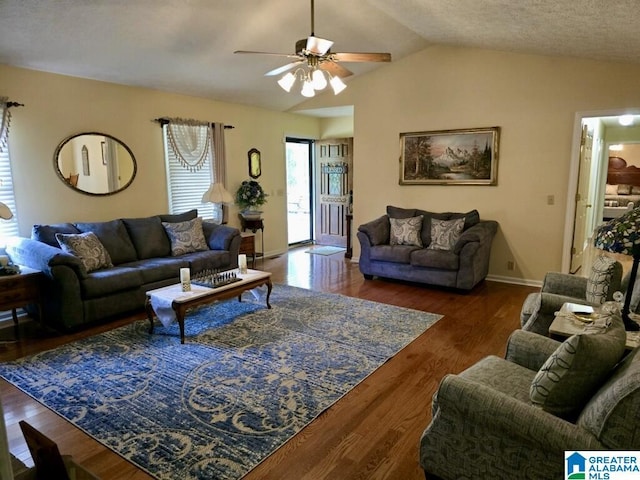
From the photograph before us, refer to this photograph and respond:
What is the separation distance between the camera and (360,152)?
21.9 feet

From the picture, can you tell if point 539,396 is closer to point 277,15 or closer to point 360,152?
point 277,15

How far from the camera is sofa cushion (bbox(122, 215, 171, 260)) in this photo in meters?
5.04

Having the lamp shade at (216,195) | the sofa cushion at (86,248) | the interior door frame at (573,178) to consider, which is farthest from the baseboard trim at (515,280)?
the sofa cushion at (86,248)

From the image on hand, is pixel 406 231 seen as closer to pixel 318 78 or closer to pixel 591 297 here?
pixel 318 78

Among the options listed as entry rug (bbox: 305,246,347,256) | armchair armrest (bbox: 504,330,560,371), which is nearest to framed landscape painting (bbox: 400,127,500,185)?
entry rug (bbox: 305,246,347,256)

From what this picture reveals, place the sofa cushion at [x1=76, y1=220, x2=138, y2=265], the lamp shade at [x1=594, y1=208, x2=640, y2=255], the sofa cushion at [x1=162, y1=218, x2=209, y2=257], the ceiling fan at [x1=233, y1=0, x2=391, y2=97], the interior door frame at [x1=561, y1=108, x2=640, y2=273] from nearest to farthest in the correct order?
the lamp shade at [x1=594, y1=208, x2=640, y2=255] < the ceiling fan at [x1=233, y1=0, x2=391, y2=97] < the sofa cushion at [x1=76, y1=220, x2=138, y2=265] < the interior door frame at [x1=561, y1=108, x2=640, y2=273] < the sofa cushion at [x1=162, y1=218, x2=209, y2=257]

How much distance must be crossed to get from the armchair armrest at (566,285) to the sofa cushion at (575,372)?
1.57 metres

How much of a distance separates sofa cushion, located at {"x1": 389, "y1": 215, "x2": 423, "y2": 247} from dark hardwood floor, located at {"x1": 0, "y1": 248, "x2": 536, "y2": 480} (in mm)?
1043

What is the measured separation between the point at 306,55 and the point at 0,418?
3.35 meters

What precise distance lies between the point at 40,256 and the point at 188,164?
2.56 m

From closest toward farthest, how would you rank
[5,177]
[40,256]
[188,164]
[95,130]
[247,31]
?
[40,256]
[5,177]
[247,31]
[95,130]
[188,164]

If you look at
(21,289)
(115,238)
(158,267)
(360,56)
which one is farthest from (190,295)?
(360,56)

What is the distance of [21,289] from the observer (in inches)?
148

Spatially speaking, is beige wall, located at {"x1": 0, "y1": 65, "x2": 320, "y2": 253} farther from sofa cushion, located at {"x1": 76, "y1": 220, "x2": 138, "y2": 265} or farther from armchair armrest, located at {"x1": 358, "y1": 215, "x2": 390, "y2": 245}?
armchair armrest, located at {"x1": 358, "y1": 215, "x2": 390, "y2": 245}
